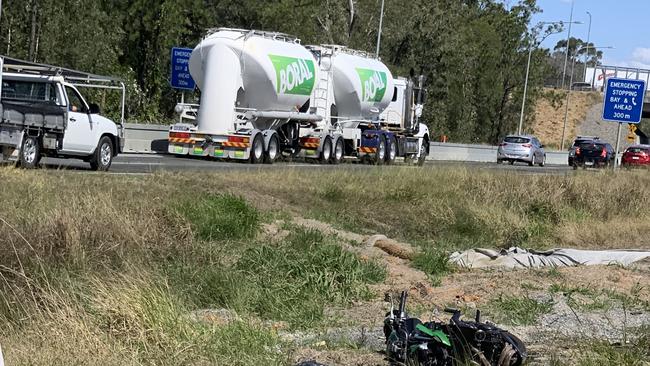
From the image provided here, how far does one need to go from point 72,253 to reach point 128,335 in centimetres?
260

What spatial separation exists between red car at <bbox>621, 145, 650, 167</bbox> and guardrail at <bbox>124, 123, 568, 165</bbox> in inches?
356

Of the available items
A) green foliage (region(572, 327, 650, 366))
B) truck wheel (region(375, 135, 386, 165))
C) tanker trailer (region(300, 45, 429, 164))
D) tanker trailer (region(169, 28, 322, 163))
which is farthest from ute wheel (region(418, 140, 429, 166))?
green foliage (region(572, 327, 650, 366))

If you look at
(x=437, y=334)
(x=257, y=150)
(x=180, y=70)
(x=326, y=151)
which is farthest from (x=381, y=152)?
(x=437, y=334)

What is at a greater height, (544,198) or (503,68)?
(503,68)

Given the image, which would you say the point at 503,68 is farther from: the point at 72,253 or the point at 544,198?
the point at 72,253

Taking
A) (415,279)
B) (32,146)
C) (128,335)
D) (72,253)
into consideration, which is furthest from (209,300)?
(32,146)

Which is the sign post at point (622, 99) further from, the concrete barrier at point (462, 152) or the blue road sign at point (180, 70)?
the concrete barrier at point (462, 152)

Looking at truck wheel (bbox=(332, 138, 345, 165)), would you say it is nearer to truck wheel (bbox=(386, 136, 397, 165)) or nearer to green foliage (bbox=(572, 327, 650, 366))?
truck wheel (bbox=(386, 136, 397, 165))

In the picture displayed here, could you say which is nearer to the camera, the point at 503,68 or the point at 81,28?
the point at 81,28

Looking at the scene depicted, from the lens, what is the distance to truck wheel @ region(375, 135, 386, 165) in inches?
1527

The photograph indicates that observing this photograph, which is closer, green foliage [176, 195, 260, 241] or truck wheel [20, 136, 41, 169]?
green foliage [176, 195, 260, 241]

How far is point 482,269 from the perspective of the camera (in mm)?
14102

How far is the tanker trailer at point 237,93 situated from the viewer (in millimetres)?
30344

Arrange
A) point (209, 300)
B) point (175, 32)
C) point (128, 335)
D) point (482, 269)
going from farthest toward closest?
1. point (175, 32)
2. point (482, 269)
3. point (209, 300)
4. point (128, 335)
